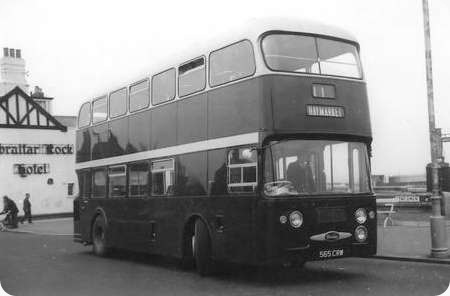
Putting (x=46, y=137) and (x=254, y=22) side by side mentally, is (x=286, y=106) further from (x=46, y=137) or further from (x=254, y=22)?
(x=46, y=137)

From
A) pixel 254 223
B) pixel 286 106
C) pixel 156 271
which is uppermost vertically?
pixel 286 106

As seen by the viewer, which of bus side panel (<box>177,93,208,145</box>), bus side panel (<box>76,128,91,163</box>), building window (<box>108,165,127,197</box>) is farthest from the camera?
bus side panel (<box>76,128,91,163</box>)

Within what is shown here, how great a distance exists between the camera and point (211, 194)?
11.2m

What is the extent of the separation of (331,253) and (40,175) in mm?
32261

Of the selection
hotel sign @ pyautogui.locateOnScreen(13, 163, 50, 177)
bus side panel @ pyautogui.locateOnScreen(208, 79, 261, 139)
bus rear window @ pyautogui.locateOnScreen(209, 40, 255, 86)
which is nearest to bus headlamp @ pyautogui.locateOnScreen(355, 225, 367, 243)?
bus side panel @ pyautogui.locateOnScreen(208, 79, 261, 139)

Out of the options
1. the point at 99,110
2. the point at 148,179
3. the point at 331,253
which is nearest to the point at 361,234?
the point at 331,253

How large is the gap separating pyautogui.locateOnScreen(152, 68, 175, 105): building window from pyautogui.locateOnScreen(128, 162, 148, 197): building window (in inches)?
56.2

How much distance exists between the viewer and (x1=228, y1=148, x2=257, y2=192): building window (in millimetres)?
10102

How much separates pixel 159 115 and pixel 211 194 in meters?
2.59

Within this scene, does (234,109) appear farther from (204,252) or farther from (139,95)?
(139,95)

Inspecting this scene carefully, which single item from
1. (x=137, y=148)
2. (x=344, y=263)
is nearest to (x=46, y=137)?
(x=137, y=148)

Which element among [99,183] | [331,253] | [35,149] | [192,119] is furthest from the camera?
[35,149]

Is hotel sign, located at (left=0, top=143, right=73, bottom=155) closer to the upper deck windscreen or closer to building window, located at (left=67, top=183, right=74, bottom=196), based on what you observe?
building window, located at (left=67, top=183, right=74, bottom=196)

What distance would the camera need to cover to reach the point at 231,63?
1086 cm
